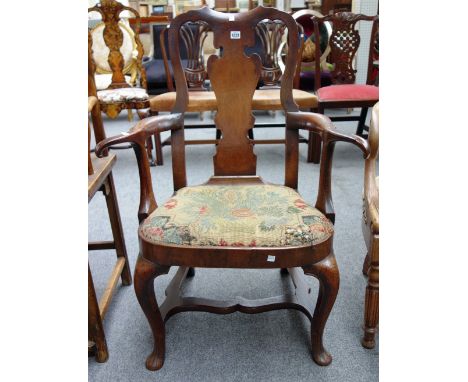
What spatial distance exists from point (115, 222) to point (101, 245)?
0.43ft

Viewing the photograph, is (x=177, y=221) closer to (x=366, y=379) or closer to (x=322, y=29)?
(x=366, y=379)

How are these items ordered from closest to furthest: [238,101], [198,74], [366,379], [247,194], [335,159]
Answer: [366,379], [247,194], [238,101], [198,74], [335,159]

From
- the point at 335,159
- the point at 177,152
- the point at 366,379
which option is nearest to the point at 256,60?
the point at 177,152

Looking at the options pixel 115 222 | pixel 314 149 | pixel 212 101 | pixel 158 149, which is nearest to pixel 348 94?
pixel 314 149

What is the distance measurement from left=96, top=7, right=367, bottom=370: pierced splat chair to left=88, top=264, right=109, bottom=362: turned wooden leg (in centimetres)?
15

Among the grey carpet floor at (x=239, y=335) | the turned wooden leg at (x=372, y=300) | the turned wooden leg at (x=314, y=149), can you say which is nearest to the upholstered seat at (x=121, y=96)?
the grey carpet floor at (x=239, y=335)

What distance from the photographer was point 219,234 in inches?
43.5

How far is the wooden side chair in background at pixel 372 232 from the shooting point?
1.24 metres

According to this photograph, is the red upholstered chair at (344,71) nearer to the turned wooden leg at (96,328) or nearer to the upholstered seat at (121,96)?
the upholstered seat at (121,96)

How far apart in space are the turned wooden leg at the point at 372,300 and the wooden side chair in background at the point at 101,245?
0.88m

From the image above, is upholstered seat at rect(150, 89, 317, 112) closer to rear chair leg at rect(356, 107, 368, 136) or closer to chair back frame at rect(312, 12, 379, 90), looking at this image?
chair back frame at rect(312, 12, 379, 90)

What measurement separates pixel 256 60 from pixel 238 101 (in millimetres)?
162

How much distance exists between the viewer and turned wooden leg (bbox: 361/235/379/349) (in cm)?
124

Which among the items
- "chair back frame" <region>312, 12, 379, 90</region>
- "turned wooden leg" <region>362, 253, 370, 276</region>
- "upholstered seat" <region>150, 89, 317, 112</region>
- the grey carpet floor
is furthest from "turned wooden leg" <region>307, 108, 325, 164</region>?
"turned wooden leg" <region>362, 253, 370, 276</region>
